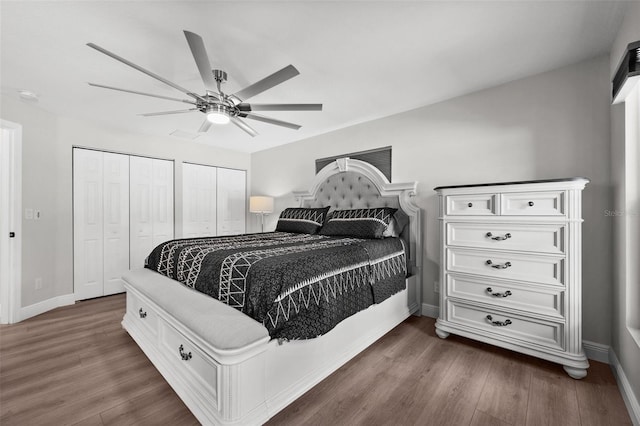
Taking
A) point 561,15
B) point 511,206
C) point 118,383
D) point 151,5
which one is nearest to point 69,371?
point 118,383

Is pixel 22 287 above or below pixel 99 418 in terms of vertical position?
above

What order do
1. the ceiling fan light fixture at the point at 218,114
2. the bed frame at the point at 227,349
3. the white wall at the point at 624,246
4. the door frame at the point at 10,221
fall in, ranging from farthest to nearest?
the door frame at the point at 10,221, the ceiling fan light fixture at the point at 218,114, the white wall at the point at 624,246, the bed frame at the point at 227,349

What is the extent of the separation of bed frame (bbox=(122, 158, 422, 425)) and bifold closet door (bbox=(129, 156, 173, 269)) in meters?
1.80

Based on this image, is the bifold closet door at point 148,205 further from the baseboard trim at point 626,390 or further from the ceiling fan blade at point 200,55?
the baseboard trim at point 626,390

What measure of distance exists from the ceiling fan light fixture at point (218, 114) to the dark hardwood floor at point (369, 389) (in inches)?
76.5

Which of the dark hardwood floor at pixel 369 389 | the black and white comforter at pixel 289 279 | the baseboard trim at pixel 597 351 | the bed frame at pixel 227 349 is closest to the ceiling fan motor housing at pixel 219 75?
the black and white comforter at pixel 289 279

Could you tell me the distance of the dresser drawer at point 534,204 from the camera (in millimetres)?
1839

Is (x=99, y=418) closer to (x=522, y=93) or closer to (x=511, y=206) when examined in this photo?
(x=511, y=206)

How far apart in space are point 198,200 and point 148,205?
0.75m

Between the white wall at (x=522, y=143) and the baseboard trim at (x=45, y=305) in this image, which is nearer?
the white wall at (x=522, y=143)

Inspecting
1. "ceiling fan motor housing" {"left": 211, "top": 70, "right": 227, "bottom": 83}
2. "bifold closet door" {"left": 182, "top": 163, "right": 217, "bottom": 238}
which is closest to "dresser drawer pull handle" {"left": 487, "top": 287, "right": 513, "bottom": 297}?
"ceiling fan motor housing" {"left": 211, "top": 70, "right": 227, "bottom": 83}

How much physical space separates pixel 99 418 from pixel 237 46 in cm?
242

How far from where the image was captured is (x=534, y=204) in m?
1.93

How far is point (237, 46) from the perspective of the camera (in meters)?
1.88
